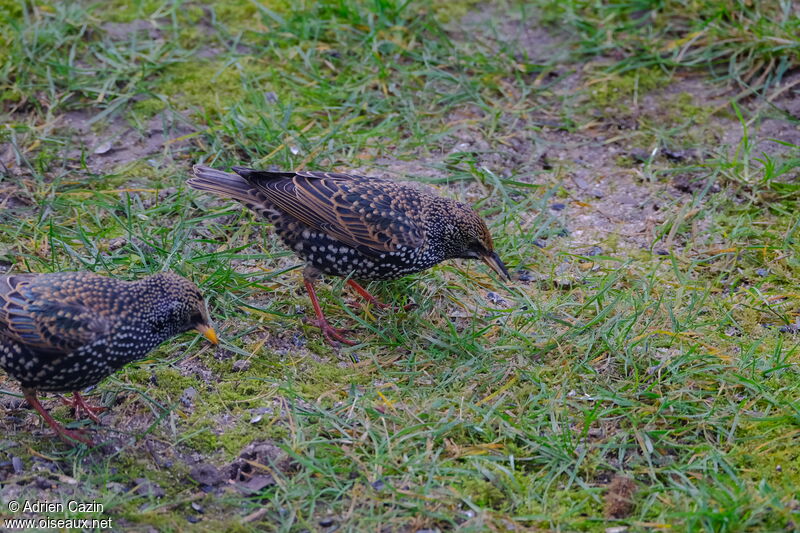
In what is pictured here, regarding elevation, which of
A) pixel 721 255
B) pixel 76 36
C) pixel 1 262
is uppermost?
pixel 76 36

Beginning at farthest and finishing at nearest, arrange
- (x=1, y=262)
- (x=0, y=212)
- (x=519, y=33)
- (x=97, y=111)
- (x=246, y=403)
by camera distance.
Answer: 1. (x=519, y=33)
2. (x=97, y=111)
3. (x=0, y=212)
4. (x=1, y=262)
5. (x=246, y=403)

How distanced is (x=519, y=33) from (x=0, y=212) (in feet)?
15.5

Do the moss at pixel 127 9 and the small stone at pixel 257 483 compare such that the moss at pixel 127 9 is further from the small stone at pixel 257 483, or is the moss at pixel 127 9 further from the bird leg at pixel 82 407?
the small stone at pixel 257 483

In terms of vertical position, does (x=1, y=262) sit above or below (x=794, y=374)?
above

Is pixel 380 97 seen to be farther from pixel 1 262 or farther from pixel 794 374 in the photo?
pixel 794 374

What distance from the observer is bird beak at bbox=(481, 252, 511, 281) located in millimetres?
5762

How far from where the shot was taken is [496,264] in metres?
5.78

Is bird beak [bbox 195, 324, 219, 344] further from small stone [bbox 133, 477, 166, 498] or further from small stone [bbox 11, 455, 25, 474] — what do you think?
small stone [bbox 11, 455, 25, 474]

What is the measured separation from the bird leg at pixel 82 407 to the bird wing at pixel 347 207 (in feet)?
5.46

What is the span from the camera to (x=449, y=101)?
7.50 meters

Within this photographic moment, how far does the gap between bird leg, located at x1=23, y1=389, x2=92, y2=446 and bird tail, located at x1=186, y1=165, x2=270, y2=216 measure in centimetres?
171

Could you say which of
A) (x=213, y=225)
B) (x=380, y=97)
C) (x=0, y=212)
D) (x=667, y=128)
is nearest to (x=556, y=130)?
(x=667, y=128)

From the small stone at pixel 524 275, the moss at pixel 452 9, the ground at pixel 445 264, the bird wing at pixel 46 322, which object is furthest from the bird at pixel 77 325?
the moss at pixel 452 9

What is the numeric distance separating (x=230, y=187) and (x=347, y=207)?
81 centimetres
